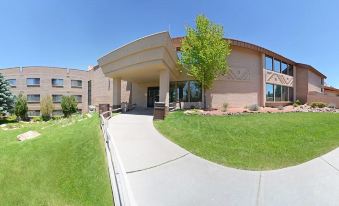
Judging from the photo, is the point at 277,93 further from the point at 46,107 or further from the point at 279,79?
the point at 46,107

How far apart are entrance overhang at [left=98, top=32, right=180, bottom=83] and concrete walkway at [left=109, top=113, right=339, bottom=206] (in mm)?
8810

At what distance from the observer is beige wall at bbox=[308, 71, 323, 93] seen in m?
30.9

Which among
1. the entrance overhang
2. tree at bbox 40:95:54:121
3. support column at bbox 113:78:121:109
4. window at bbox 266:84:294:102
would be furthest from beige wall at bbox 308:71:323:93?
tree at bbox 40:95:54:121

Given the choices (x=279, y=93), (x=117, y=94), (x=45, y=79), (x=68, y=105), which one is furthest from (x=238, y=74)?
(x=45, y=79)

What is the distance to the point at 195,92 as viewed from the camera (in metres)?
20.4

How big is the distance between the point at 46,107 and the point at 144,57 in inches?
1232

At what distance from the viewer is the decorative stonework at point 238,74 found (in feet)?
68.6

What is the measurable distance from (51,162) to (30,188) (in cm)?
143

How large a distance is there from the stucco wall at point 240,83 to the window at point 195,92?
0.80 metres

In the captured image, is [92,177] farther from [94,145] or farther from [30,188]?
[94,145]

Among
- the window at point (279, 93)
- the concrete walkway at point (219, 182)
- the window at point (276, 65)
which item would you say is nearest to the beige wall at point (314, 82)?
the window at point (279, 93)

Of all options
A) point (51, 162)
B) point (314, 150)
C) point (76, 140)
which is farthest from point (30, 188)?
point (314, 150)

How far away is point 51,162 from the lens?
7270 mm

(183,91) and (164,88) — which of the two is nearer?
(164,88)
